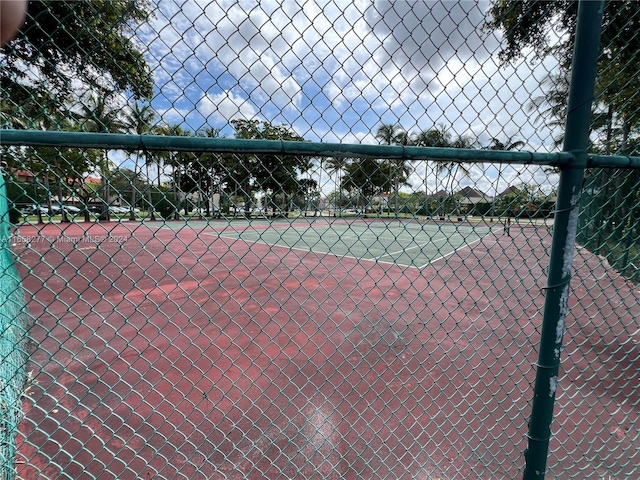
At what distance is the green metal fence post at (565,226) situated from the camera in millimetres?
1277

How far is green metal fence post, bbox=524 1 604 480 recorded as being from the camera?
1.28m

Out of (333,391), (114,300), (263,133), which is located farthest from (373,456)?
(114,300)

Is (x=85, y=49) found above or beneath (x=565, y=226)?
beneath

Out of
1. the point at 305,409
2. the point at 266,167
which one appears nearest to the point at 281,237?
the point at 266,167

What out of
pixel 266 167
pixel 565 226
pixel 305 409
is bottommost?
pixel 305 409

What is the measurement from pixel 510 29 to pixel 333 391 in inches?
122

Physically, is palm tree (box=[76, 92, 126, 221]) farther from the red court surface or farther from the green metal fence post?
the green metal fence post

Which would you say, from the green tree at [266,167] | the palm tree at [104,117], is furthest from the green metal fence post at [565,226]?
the palm tree at [104,117]

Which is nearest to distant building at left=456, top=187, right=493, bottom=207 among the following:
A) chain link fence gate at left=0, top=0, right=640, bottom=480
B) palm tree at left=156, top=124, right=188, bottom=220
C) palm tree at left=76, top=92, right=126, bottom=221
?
chain link fence gate at left=0, top=0, right=640, bottom=480

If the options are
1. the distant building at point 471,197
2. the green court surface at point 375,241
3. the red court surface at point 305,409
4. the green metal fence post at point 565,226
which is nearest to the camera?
the green metal fence post at point 565,226

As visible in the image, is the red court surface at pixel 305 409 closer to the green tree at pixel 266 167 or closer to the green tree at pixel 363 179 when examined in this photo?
the green tree at pixel 266 167

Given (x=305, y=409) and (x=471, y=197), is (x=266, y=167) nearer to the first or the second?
(x=471, y=197)

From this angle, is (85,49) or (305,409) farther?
(305,409)

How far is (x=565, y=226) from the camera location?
1358 millimetres
